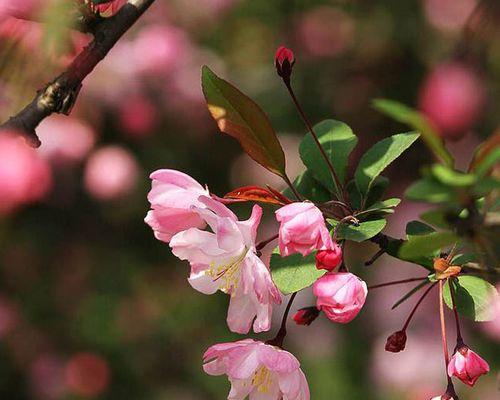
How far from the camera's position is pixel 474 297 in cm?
80

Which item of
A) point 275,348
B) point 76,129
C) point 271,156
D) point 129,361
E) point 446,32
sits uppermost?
point 271,156

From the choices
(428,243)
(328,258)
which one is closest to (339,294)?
(328,258)

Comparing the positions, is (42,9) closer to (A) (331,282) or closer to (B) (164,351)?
(A) (331,282)

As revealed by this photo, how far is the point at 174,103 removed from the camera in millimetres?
2484

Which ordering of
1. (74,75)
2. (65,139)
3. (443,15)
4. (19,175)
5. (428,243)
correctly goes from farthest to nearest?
1. (443,15)
2. (65,139)
3. (19,175)
4. (74,75)
5. (428,243)

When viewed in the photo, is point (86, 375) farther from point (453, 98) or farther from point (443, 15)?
point (443, 15)

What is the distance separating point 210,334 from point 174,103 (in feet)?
1.85

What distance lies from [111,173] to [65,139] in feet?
0.43

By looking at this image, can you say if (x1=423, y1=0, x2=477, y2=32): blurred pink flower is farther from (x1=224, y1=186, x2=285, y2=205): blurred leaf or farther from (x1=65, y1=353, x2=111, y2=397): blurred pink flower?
(x1=224, y1=186, x2=285, y2=205): blurred leaf

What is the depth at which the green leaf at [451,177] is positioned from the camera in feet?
1.93

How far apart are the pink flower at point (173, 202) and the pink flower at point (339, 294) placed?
12cm

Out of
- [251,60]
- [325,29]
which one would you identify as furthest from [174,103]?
[325,29]

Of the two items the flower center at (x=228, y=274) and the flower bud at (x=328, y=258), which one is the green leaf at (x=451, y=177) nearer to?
the flower bud at (x=328, y=258)

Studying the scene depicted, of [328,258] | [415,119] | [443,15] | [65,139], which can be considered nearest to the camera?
[415,119]
